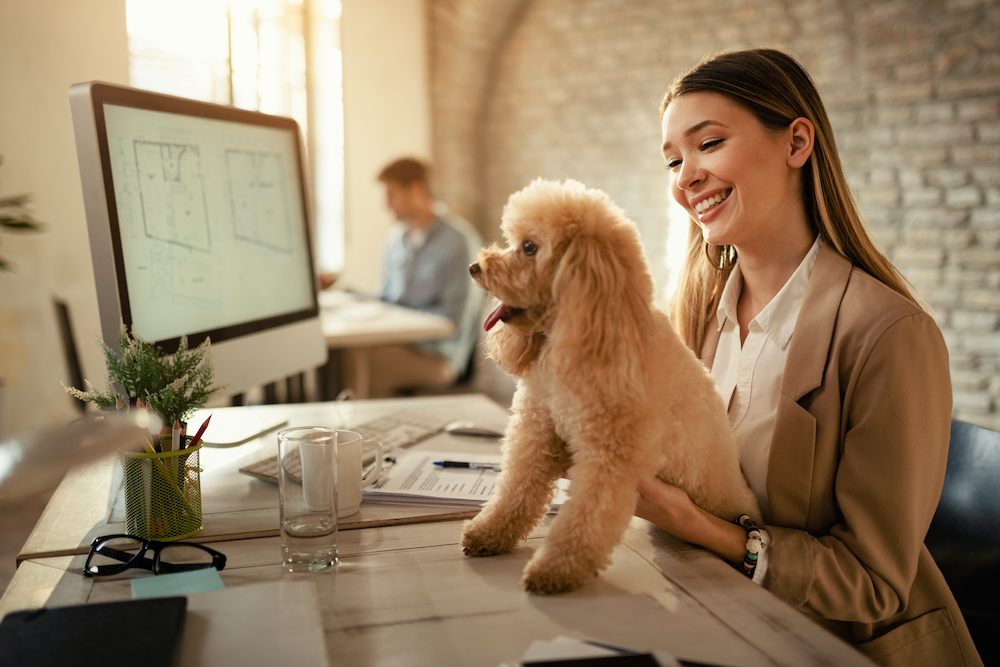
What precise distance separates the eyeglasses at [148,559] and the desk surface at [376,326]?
2.16m

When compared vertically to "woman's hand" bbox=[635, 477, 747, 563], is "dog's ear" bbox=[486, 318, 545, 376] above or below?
above

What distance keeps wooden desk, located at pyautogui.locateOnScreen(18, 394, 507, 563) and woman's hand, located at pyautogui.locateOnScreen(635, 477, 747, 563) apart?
31 cm

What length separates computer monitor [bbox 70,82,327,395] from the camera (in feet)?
3.71

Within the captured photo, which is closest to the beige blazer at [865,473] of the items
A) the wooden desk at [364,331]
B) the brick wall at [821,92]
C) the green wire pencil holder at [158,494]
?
the green wire pencil holder at [158,494]

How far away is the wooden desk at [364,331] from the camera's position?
3236mm

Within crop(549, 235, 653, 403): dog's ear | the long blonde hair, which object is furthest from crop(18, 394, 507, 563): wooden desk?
the long blonde hair

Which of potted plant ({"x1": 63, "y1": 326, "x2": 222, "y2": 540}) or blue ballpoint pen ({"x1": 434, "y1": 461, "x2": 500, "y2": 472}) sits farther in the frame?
blue ballpoint pen ({"x1": 434, "y1": 461, "x2": 500, "y2": 472})

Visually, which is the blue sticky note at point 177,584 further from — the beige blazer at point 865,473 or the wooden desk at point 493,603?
the beige blazer at point 865,473

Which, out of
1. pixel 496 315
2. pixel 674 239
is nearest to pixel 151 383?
pixel 496 315

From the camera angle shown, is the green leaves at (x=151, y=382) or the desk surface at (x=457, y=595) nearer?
the desk surface at (x=457, y=595)

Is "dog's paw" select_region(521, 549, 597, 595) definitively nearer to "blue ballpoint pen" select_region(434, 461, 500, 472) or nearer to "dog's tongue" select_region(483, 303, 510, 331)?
"dog's tongue" select_region(483, 303, 510, 331)

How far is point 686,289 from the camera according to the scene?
1.47m

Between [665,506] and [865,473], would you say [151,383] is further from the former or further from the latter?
[865,473]

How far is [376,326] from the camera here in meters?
3.37
